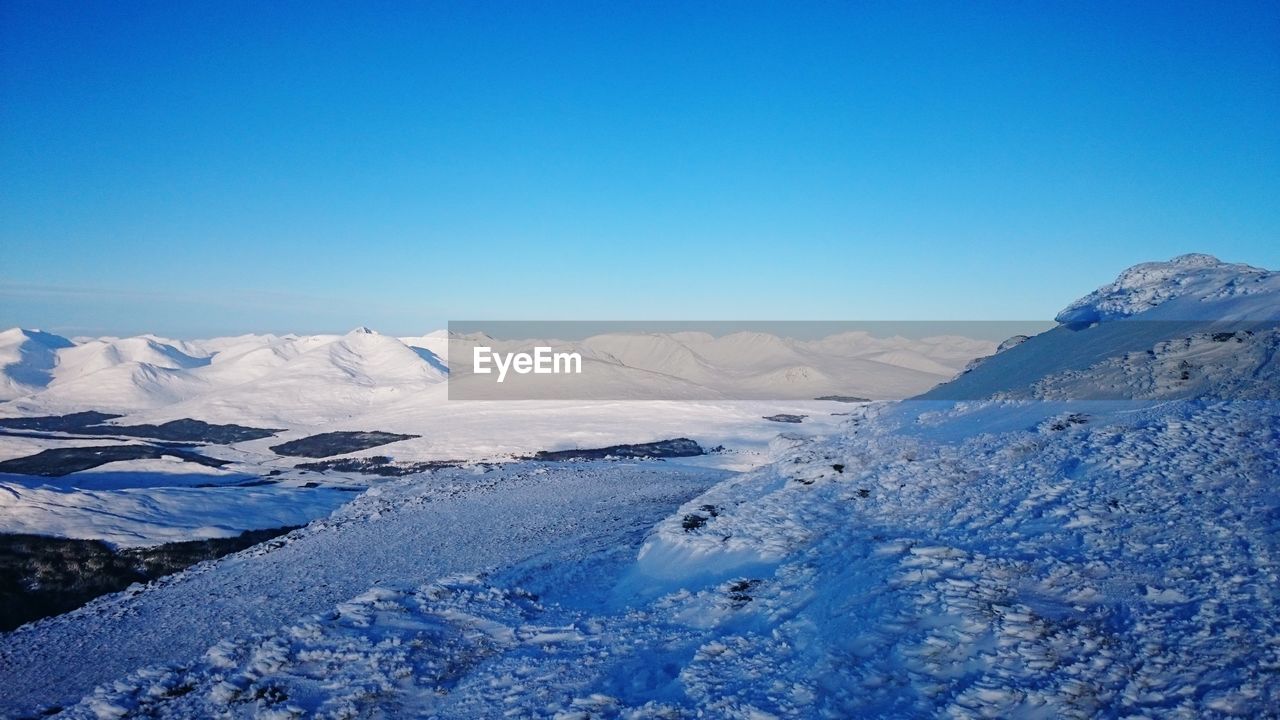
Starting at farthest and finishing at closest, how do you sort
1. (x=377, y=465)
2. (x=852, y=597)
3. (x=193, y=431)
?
(x=193, y=431), (x=377, y=465), (x=852, y=597)

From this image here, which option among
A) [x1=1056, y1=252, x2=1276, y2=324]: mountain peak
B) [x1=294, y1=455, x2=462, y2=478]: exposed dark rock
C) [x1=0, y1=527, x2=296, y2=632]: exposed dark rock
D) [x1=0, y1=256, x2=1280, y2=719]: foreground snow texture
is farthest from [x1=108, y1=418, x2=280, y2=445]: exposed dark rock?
[x1=1056, y1=252, x2=1276, y2=324]: mountain peak

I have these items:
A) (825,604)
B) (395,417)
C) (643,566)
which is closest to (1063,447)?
(825,604)

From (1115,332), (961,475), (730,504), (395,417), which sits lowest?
(395,417)

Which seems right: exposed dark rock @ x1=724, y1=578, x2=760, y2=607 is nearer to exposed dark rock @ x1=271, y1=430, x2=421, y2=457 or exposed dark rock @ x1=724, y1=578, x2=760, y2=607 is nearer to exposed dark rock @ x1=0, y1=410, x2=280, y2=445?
exposed dark rock @ x1=271, y1=430, x2=421, y2=457

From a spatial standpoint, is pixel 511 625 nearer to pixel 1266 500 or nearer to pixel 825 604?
pixel 825 604

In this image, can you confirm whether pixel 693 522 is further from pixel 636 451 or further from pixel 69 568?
pixel 636 451

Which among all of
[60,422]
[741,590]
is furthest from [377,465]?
[60,422]

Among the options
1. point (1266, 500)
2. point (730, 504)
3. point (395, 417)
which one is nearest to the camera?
point (1266, 500)
